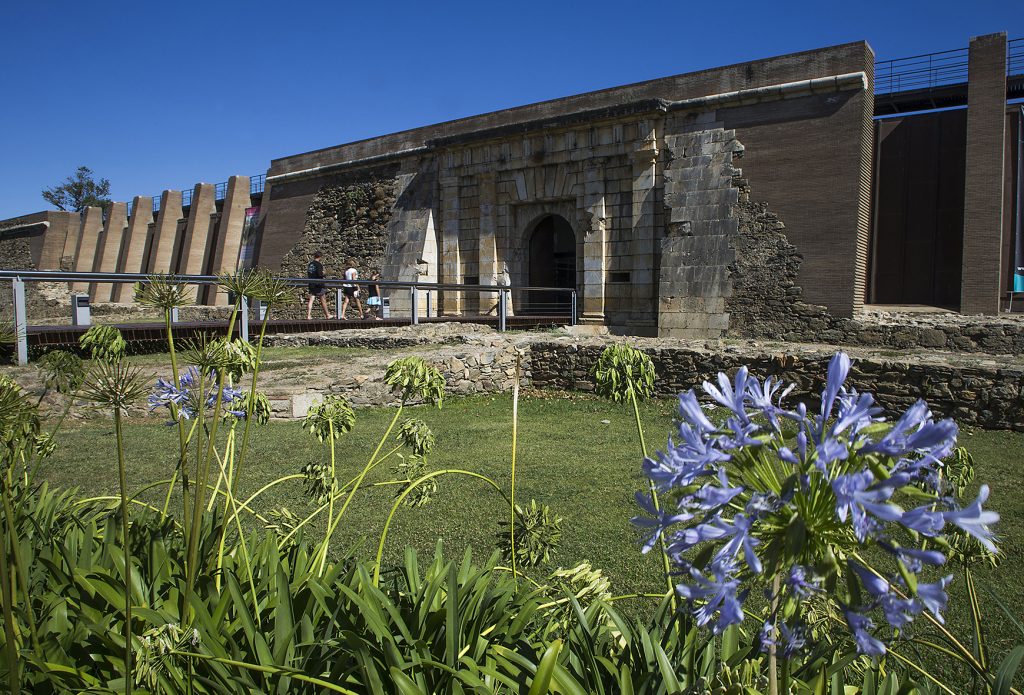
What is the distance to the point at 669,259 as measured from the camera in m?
13.8

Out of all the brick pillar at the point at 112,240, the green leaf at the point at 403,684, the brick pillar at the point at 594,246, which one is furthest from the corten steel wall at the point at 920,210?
the brick pillar at the point at 112,240

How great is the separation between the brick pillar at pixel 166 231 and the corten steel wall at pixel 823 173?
73.7ft

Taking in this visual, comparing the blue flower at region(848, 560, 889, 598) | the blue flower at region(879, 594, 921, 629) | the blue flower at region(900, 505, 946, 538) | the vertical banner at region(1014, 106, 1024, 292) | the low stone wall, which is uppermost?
the vertical banner at region(1014, 106, 1024, 292)

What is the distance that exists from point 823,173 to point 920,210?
1.98 metres

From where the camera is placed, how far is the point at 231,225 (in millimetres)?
23562

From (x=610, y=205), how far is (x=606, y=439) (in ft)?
32.3

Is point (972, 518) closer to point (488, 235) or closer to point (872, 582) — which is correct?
point (872, 582)

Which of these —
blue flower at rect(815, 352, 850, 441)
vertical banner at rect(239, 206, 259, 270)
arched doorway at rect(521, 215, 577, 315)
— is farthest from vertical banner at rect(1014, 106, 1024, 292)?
vertical banner at rect(239, 206, 259, 270)

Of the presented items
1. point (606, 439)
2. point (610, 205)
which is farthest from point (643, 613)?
point (610, 205)

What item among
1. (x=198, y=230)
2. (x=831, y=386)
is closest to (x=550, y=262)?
(x=198, y=230)

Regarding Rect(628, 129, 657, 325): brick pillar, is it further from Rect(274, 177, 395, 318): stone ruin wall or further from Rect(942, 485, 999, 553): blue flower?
Rect(942, 485, 999, 553): blue flower

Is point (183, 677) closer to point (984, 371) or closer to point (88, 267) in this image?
point (984, 371)

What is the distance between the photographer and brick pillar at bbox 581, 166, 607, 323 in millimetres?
14969

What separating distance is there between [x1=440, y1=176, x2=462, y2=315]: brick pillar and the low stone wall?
26.4 feet
